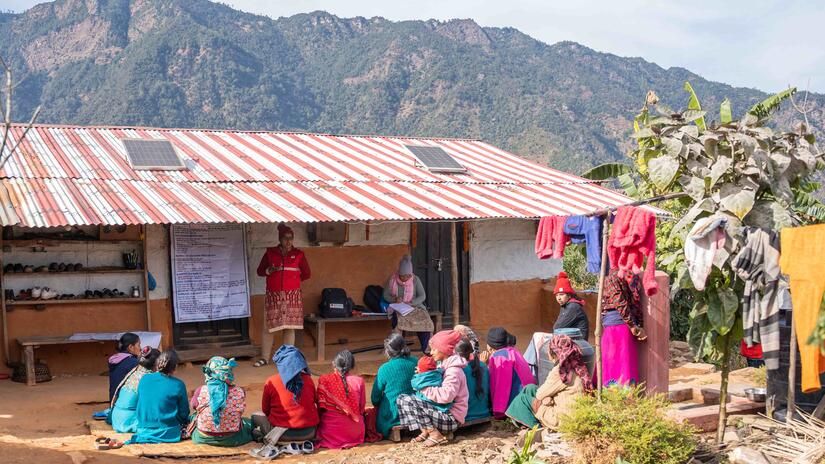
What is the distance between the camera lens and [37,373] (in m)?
8.73

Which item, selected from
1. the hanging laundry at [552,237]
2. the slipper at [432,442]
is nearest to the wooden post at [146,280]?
the slipper at [432,442]

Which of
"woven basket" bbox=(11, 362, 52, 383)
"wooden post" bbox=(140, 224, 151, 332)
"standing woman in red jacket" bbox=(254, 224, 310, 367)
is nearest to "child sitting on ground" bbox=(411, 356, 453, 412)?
→ "standing woman in red jacket" bbox=(254, 224, 310, 367)

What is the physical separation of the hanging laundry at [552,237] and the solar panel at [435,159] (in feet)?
15.5

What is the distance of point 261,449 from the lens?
6598mm

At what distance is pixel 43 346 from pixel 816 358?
784 cm

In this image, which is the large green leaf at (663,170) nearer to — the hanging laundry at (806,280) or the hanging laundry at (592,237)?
the hanging laundry at (592,237)

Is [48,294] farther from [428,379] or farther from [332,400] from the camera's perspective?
[428,379]

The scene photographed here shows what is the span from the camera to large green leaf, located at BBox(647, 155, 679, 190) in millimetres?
6297

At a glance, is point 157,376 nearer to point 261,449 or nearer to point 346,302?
point 261,449

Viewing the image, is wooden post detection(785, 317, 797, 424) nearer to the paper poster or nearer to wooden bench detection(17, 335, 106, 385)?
the paper poster

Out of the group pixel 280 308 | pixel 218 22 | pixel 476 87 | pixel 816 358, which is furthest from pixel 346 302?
pixel 218 22

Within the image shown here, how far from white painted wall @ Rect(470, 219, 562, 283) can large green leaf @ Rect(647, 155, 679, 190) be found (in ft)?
19.3

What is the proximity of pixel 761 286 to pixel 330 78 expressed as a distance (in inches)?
2113

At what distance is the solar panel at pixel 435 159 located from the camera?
1272 cm
